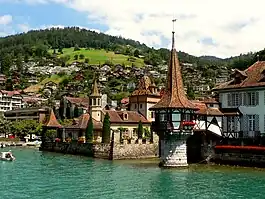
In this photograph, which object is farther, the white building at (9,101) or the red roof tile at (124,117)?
the white building at (9,101)

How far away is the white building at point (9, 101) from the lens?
157500 mm

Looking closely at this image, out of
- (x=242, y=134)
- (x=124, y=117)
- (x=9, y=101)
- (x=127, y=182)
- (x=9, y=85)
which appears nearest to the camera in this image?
(x=127, y=182)

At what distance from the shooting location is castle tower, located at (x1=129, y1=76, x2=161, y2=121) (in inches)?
Result: 3306

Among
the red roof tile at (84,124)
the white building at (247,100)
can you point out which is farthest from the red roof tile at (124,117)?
the white building at (247,100)

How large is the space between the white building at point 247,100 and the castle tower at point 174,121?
6.82 metres

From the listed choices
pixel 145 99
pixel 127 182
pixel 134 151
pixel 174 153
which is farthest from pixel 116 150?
pixel 145 99

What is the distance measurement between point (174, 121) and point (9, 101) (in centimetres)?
12076

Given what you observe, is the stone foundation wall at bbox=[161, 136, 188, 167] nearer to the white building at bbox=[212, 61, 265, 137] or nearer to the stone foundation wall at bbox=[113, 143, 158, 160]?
the white building at bbox=[212, 61, 265, 137]

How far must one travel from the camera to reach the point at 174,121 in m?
47.0

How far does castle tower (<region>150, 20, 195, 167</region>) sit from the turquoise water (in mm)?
1770

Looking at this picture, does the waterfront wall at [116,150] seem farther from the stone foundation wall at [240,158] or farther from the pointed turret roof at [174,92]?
the pointed turret roof at [174,92]

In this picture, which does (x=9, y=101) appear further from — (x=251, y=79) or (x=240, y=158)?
(x=240, y=158)

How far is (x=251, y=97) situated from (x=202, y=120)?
5540 millimetres

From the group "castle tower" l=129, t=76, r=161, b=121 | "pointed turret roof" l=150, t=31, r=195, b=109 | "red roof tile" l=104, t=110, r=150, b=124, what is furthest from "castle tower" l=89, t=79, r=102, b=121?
"pointed turret roof" l=150, t=31, r=195, b=109
